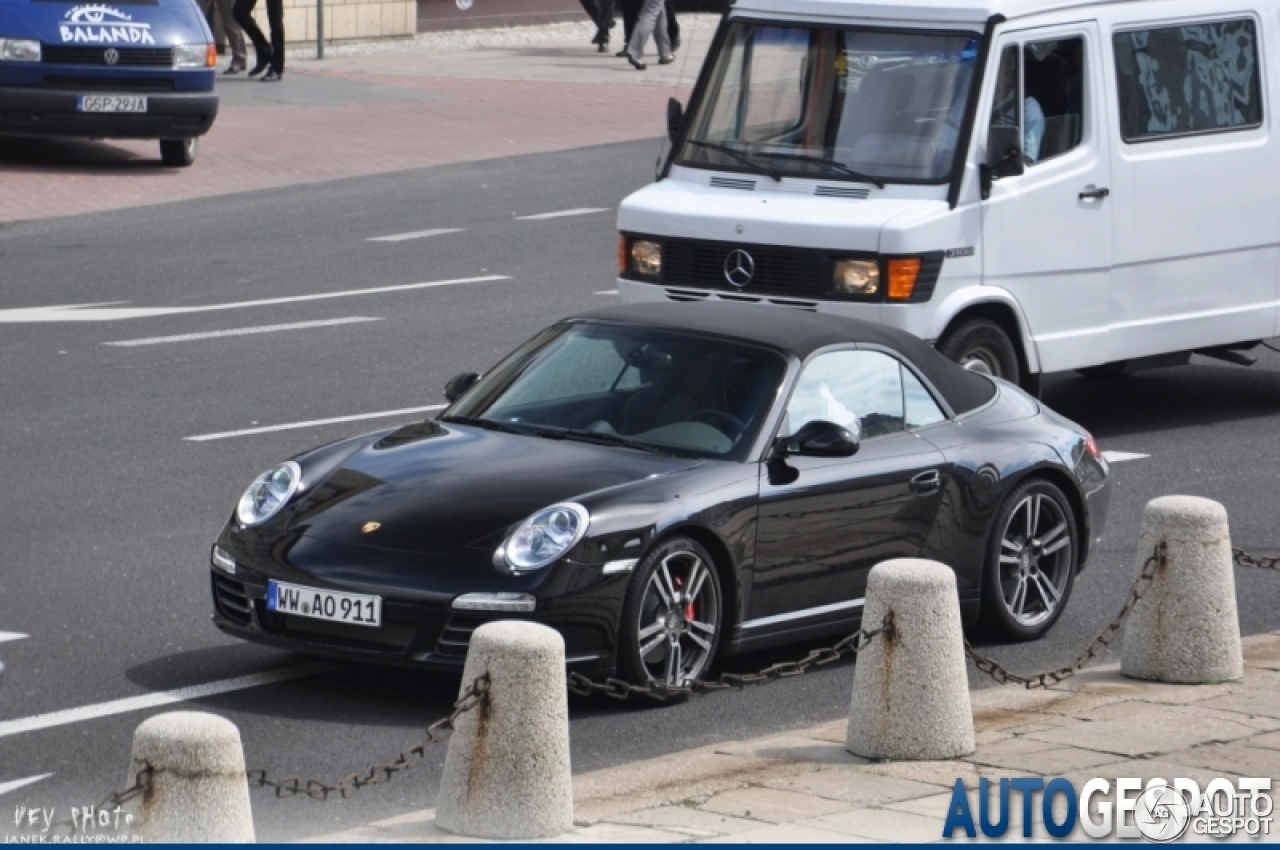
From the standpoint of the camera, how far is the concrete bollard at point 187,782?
18.6ft

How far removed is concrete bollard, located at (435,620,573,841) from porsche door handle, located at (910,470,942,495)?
2945mm

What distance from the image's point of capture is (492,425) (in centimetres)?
918

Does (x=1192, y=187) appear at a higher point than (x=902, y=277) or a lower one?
higher

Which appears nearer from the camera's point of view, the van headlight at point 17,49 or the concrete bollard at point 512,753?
the concrete bollard at point 512,753

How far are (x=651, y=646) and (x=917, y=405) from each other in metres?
1.78

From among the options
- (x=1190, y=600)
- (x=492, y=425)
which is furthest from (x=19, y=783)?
(x=1190, y=600)

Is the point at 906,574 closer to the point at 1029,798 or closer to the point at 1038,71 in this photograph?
the point at 1029,798

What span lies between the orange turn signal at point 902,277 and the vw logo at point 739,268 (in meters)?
0.76

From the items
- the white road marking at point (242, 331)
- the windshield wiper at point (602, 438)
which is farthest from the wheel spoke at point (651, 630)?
the white road marking at point (242, 331)

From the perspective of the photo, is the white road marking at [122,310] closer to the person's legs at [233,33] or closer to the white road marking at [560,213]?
the white road marking at [560,213]

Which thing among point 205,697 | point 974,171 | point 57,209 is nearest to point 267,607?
point 205,697

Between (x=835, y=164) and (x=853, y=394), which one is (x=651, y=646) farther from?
(x=835, y=164)

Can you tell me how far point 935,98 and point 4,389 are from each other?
544 cm

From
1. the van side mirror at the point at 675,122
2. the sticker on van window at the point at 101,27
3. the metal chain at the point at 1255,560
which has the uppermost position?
the van side mirror at the point at 675,122
